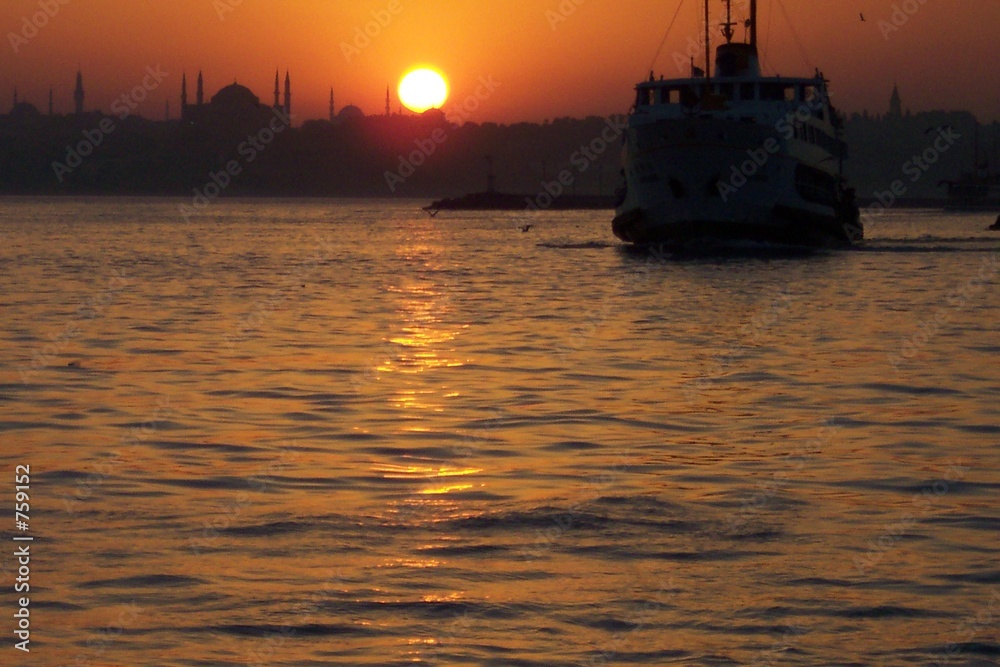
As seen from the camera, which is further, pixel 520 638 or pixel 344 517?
pixel 344 517

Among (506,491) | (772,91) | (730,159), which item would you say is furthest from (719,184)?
(506,491)

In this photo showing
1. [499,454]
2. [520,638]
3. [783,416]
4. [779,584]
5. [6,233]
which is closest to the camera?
[520,638]

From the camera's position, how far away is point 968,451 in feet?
50.8

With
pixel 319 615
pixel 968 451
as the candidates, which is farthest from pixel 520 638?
pixel 968 451

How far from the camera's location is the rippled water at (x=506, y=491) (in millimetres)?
8836

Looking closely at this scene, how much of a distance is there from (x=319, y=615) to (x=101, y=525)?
3048 mm

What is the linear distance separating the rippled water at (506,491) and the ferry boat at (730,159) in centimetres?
2853

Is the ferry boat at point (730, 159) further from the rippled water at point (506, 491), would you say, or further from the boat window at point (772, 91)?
the rippled water at point (506, 491)

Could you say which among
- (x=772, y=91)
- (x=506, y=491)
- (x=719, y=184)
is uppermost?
(x=772, y=91)

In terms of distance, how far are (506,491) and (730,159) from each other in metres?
48.6

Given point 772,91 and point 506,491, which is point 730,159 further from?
point 506,491

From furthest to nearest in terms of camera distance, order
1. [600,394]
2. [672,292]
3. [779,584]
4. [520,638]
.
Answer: [672,292] → [600,394] → [779,584] → [520,638]

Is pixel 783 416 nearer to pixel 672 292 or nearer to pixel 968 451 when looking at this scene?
pixel 968 451

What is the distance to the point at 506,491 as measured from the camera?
1302 cm
